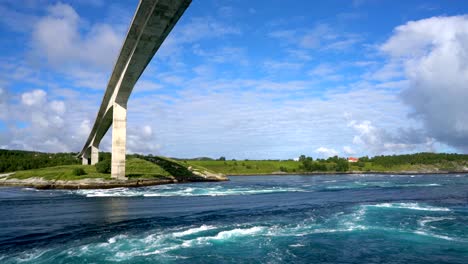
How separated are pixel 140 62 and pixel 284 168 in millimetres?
150853

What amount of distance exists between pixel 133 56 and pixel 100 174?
41.3m

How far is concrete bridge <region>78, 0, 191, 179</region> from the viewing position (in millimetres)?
38781

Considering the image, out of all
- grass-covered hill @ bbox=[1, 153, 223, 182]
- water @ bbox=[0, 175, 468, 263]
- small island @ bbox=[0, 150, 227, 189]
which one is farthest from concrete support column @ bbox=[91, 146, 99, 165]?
water @ bbox=[0, 175, 468, 263]

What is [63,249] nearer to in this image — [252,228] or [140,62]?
[252,228]

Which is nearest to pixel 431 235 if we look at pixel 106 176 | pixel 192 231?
pixel 192 231

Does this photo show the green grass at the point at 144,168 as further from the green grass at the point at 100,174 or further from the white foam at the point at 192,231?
the white foam at the point at 192,231

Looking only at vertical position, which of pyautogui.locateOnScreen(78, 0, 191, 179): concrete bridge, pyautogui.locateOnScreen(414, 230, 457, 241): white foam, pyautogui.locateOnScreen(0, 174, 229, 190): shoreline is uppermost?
pyautogui.locateOnScreen(78, 0, 191, 179): concrete bridge

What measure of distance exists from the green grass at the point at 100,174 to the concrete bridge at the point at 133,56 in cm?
892

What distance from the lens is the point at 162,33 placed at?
45594mm

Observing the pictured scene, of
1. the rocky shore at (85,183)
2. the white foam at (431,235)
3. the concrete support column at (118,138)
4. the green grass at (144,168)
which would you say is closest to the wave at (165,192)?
the rocky shore at (85,183)

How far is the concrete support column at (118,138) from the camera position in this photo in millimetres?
78375

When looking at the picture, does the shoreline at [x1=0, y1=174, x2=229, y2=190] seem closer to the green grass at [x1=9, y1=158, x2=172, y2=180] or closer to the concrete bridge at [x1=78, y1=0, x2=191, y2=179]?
the green grass at [x1=9, y1=158, x2=172, y2=180]

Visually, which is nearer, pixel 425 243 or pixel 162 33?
pixel 425 243

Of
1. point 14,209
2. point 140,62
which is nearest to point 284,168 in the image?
point 140,62
